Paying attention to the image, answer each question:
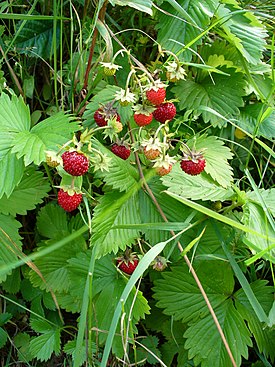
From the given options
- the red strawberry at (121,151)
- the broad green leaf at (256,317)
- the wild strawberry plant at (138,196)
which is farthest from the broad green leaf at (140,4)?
the broad green leaf at (256,317)

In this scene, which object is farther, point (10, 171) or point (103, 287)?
point (103, 287)

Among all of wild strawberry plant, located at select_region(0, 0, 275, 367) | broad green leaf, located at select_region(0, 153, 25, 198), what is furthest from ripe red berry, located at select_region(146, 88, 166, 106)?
broad green leaf, located at select_region(0, 153, 25, 198)

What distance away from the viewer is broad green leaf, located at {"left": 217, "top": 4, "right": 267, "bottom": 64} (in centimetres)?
125

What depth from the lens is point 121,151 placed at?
1061 millimetres

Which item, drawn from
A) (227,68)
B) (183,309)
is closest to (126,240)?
(183,309)

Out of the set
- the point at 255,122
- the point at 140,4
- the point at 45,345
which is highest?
the point at 140,4

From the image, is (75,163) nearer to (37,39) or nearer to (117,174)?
(117,174)

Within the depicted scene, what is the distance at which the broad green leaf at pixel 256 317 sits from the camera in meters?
1.16

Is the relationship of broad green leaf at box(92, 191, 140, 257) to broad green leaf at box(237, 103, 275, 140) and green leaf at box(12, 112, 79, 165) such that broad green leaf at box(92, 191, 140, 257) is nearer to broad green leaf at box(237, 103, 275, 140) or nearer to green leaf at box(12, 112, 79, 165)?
green leaf at box(12, 112, 79, 165)

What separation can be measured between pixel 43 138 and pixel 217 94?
1.70 feet

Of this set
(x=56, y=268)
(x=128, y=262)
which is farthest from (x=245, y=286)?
(x=56, y=268)

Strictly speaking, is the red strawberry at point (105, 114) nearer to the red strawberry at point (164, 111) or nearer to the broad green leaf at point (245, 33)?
the red strawberry at point (164, 111)

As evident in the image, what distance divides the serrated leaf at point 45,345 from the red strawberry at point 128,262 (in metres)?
0.26

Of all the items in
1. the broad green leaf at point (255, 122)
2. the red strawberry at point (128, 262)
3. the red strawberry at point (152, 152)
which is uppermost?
the red strawberry at point (152, 152)
